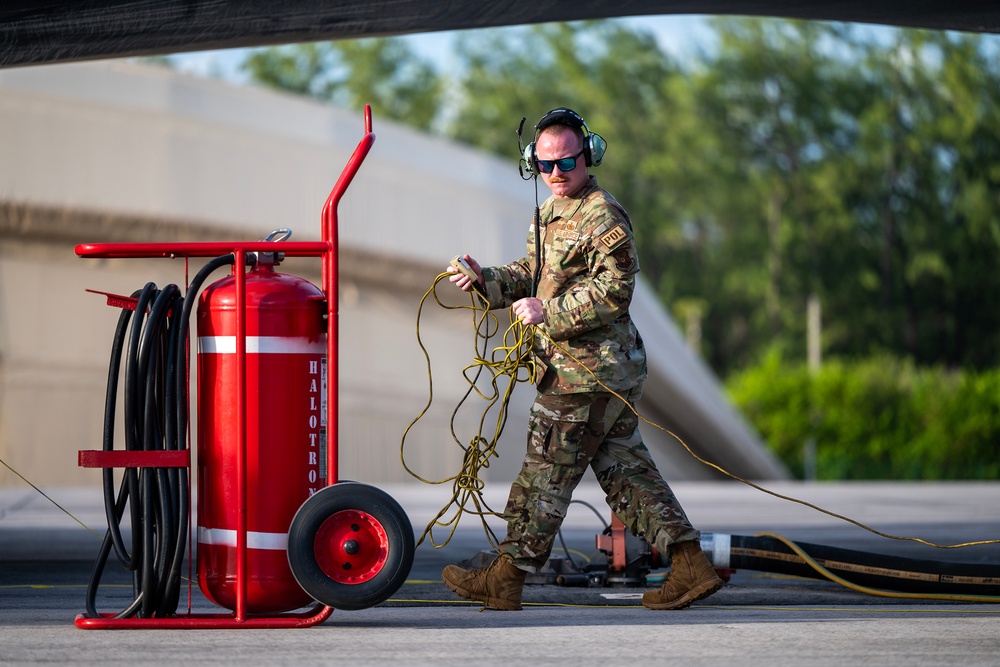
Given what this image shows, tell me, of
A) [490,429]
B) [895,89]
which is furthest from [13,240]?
[895,89]

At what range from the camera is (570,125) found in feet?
16.9

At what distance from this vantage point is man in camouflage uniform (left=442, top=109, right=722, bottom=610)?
5.04m

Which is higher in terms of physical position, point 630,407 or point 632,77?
point 632,77

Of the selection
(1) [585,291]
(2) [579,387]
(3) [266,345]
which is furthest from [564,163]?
(3) [266,345]

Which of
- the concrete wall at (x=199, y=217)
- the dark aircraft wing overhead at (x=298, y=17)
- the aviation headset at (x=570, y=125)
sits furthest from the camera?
the concrete wall at (x=199, y=217)

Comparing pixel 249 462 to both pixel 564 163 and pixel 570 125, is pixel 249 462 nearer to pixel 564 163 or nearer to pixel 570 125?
pixel 564 163

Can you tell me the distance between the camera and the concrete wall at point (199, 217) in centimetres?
1666

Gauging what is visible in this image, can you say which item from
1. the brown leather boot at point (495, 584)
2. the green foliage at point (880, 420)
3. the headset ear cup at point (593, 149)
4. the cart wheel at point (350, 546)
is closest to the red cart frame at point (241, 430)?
the cart wheel at point (350, 546)

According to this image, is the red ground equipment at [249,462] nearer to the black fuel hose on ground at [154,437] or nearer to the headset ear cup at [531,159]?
the black fuel hose on ground at [154,437]

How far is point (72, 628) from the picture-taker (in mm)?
4727

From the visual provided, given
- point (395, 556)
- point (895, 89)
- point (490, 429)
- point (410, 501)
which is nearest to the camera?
point (395, 556)

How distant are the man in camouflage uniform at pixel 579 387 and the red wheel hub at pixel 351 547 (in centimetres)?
68

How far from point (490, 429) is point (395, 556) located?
15080 mm

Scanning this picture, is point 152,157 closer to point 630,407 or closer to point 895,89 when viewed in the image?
point 630,407
